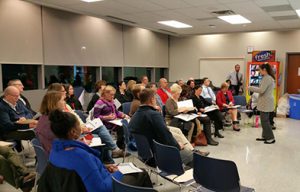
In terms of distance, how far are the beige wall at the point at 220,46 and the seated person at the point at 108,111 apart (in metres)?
7.10

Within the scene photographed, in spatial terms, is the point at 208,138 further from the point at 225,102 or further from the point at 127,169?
the point at 127,169

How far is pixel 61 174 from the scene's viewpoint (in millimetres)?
1738

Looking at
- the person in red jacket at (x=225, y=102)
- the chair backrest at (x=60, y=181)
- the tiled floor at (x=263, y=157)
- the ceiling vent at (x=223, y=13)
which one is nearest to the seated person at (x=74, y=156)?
the chair backrest at (x=60, y=181)

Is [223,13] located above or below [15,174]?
above

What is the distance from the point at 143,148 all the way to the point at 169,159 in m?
0.51

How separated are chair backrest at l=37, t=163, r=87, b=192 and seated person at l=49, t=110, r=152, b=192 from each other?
0.08 ft

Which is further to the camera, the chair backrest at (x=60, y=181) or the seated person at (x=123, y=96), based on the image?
the seated person at (x=123, y=96)

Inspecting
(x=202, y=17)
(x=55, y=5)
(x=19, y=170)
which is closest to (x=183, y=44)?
(x=202, y=17)

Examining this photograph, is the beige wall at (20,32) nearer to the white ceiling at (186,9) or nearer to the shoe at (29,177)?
the white ceiling at (186,9)

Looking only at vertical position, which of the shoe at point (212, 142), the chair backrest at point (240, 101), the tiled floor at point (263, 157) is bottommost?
the tiled floor at point (263, 157)

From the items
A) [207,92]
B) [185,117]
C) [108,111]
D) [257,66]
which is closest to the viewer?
[108,111]

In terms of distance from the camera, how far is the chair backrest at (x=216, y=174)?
84.9 inches

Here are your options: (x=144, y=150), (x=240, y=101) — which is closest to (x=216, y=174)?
(x=144, y=150)

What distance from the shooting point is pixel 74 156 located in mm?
1751
